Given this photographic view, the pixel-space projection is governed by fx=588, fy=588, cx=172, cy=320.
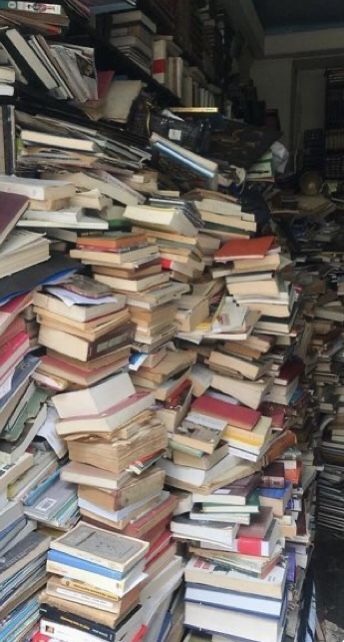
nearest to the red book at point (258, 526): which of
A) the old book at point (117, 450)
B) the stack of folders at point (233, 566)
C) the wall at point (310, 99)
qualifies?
the stack of folders at point (233, 566)

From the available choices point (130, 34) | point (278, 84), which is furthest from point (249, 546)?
point (278, 84)

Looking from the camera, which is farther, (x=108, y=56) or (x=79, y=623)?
(x=108, y=56)

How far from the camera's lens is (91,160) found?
1544 millimetres

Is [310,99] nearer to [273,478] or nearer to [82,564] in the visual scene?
[273,478]

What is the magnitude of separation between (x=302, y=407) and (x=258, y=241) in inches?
34.2

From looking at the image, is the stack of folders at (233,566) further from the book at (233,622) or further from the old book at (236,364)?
the old book at (236,364)

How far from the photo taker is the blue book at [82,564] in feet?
4.12

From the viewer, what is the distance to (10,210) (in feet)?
4.31

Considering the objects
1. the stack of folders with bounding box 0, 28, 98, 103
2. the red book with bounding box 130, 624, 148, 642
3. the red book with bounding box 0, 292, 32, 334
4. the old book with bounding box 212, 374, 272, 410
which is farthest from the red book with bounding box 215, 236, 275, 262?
the red book with bounding box 130, 624, 148, 642

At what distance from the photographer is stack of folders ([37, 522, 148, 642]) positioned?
1.27m

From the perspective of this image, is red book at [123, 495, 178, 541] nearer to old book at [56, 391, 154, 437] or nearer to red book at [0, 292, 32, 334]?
old book at [56, 391, 154, 437]

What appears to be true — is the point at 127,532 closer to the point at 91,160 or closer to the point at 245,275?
the point at 245,275

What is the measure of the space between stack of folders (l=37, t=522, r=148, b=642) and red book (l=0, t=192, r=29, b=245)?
2.32ft

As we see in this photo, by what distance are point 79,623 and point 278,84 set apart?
372 centimetres
